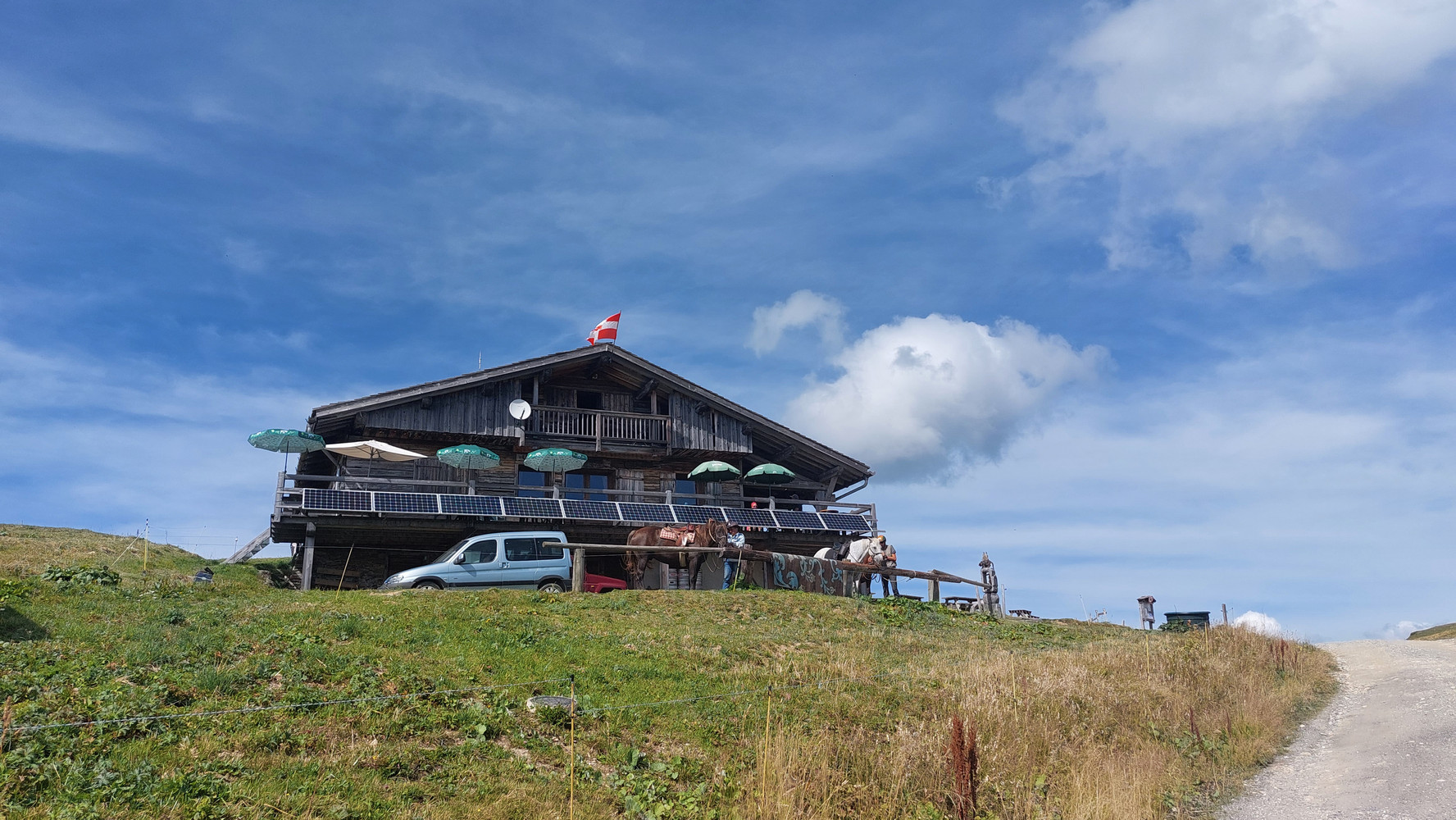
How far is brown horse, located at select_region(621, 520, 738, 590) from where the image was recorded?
25062 mm

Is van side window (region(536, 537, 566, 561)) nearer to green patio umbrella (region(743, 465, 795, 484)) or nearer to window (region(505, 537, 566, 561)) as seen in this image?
window (region(505, 537, 566, 561))

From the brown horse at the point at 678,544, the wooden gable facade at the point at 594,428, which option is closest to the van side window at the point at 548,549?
the brown horse at the point at 678,544

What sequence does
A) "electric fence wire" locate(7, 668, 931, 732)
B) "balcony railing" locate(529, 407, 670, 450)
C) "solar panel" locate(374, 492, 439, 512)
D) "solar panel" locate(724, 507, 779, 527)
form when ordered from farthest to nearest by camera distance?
"balcony railing" locate(529, 407, 670, 450) < "solar panel" locate(724, 507, 779, 527) < "solar panel" locate(374, 492, 439, 512) < "electric fence wire" locate(7, 668, 931, 732)

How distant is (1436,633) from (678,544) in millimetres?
28242

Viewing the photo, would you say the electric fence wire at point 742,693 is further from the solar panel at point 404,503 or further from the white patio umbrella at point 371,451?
the white patio umbrella at point 371,451

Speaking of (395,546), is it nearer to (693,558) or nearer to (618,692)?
(693,558)

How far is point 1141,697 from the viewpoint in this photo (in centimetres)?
1441

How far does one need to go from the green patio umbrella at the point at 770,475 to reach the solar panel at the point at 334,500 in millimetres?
12002

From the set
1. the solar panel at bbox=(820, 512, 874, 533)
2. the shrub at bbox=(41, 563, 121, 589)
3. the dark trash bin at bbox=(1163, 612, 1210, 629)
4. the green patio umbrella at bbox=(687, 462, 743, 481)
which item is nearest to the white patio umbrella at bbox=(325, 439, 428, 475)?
the green patio umbrella at bbox=(687, 462, 743, 481)

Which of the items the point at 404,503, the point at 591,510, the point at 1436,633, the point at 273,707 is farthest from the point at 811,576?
the point at 1436,633

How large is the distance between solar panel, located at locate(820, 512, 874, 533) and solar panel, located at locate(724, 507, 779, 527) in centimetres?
202

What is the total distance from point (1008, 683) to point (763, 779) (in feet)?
17.7

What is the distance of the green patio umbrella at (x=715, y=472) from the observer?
30594 millimetres

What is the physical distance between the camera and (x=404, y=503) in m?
25.6
